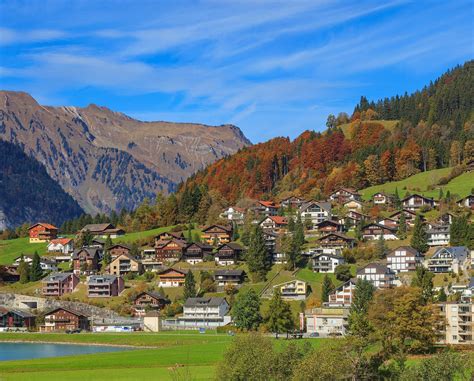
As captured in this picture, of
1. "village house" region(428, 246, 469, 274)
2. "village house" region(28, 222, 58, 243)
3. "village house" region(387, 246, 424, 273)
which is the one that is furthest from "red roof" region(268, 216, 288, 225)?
"village house" region(28, 222, 58, 243)

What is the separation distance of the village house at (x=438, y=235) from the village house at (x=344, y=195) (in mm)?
20730

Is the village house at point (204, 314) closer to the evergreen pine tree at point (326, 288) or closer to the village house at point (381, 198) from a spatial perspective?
the evergreen pine tree at point (326, 288)

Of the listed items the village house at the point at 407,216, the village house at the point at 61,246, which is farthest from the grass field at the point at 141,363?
the village house at the point at 61,246

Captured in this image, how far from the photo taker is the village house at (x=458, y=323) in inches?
2724

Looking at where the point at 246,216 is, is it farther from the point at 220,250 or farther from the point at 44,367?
the point at 44,367

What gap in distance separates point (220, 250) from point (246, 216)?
639 inches

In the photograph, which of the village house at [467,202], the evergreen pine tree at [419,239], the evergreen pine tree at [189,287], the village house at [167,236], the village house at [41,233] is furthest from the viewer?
the village house at [41,233]

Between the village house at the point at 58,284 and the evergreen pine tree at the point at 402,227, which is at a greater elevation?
the evergreen pine tree at the point at 402,227

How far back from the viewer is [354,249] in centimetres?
9888

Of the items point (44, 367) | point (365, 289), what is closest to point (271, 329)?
point (365, 289)

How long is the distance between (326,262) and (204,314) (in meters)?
16.6

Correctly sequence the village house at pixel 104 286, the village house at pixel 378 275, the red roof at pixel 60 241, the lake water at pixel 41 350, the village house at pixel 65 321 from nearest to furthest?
the lake water at pixel 41 350 → the village house at pixel 378 275 → the village house at pixel 65 321 → the village house at pixel 104 286 → the red roof at pixel 60 241

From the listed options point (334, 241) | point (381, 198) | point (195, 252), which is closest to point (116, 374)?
point (334, 241)

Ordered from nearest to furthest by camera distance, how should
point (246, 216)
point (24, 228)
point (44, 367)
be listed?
point (44, 367), point (246, 216), point (24, 228)
